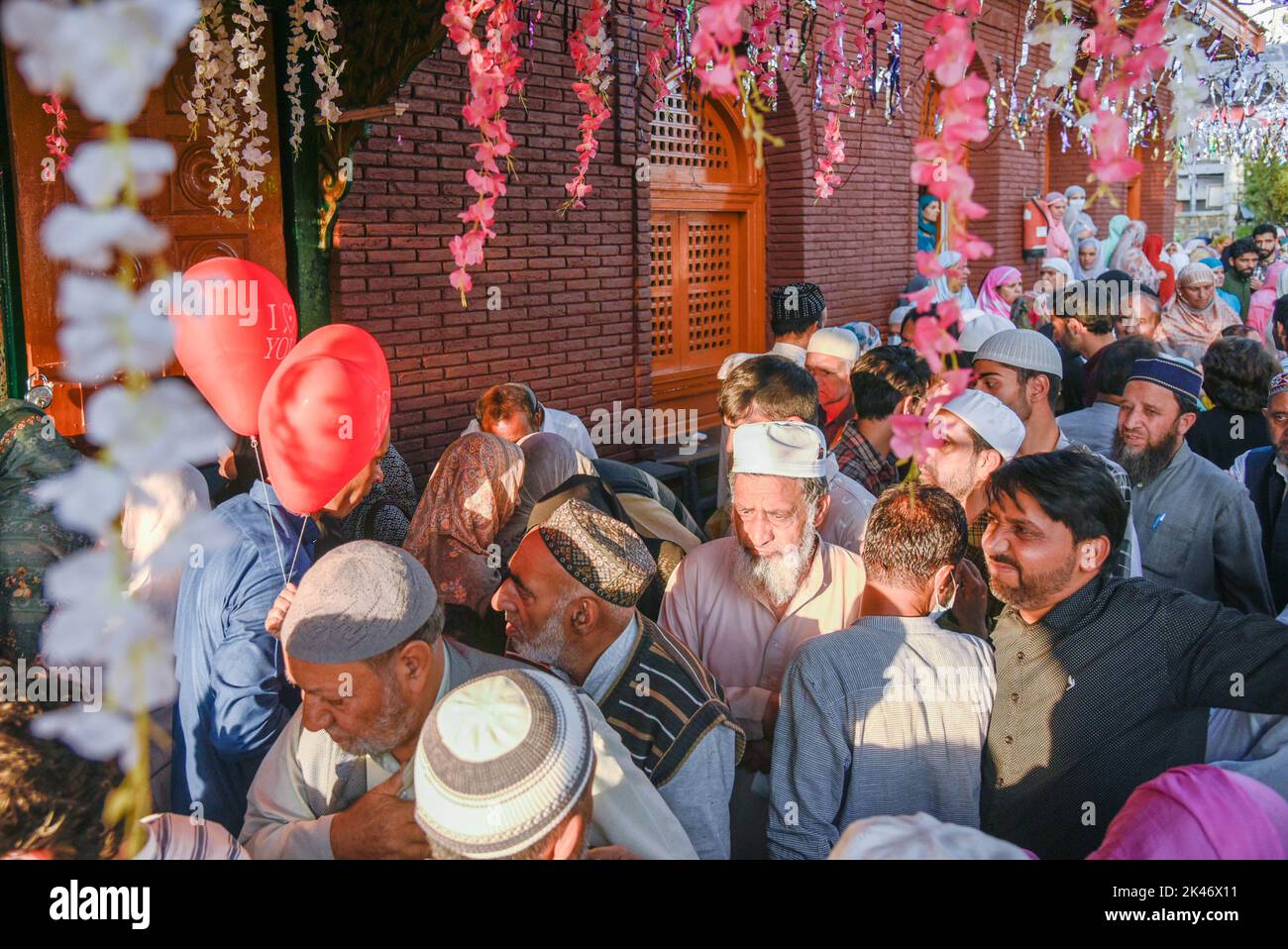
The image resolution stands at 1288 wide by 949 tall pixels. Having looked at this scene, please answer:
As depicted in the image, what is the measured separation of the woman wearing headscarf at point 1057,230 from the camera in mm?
12305

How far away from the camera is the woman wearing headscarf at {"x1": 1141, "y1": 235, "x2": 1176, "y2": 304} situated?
39.1ft

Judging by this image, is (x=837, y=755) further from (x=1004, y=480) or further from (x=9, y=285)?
(x=9, y=285)

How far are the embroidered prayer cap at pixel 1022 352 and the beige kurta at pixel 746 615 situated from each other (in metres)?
1.62

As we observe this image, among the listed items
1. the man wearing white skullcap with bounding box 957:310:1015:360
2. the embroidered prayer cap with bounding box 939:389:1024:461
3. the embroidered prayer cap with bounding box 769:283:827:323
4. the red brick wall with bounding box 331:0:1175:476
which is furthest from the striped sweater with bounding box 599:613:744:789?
Answer: the man wearing white skullcap with bounding box 957:310:1015:360

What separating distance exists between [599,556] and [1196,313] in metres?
6.82

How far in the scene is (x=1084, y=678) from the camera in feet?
7.34

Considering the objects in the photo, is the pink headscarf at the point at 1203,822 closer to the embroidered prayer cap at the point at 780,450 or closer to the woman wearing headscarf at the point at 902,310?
the embroidered prayer cap at the point at 780,450

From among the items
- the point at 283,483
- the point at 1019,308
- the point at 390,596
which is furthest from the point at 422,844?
the point at 1019,308

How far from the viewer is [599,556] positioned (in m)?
2.30

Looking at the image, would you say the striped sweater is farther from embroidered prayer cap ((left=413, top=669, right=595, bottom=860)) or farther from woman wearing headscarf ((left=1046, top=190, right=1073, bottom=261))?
woman wearing headscarf ((left=1046, top=190, right=1073, bottom=261))

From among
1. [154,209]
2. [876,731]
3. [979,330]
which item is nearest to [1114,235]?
[979,330]

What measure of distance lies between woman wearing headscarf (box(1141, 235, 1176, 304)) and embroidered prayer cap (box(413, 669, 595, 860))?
11613 millimetres

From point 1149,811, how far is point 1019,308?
8104 millimetres

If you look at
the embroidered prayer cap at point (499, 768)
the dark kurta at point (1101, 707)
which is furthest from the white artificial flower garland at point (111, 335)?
the dark kurta at point (1101, 707)
